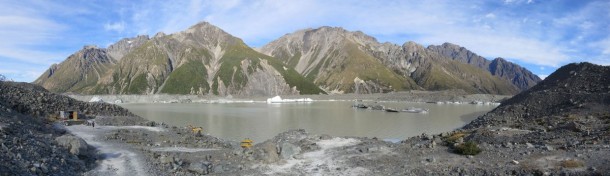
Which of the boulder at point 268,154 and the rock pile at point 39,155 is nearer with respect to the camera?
the rock pile at point 39,155

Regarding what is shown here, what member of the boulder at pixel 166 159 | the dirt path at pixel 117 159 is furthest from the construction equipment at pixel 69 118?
the boulder at pixel 166 159

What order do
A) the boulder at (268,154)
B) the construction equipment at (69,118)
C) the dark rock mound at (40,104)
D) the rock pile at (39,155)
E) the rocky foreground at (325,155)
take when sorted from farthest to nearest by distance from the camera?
the construction equipment at (69,118)
the dark rock mound at (40,104)
the boulder at (268,154)
the rocky foreground at (325,155)
the rock pile at (39,155)

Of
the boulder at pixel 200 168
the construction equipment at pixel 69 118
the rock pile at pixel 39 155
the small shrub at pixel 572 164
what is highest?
the construction equipment at pixel 69 118

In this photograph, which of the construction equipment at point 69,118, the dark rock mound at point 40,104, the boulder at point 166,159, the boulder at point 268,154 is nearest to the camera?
the boulder at point 166,159

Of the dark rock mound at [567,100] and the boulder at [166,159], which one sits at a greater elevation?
the dark rock mound at [567,100]

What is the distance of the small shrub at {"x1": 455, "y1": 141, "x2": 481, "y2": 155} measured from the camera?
3055cm

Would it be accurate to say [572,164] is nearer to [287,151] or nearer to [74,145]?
[287,151]

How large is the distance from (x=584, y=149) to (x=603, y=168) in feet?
17.4

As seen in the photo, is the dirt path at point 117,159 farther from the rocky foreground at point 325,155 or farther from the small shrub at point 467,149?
the small shrub at point 467,149

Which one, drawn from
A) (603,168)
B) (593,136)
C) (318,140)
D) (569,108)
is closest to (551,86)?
(569,108)

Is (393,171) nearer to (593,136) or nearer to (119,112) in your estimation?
(593,136)

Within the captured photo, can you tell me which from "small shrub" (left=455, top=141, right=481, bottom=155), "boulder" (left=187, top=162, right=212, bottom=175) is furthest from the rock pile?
"small shrub" (left=455, top=141, right=481, bottom=155)

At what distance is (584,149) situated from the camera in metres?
28.3

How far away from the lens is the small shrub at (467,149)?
100 ft
